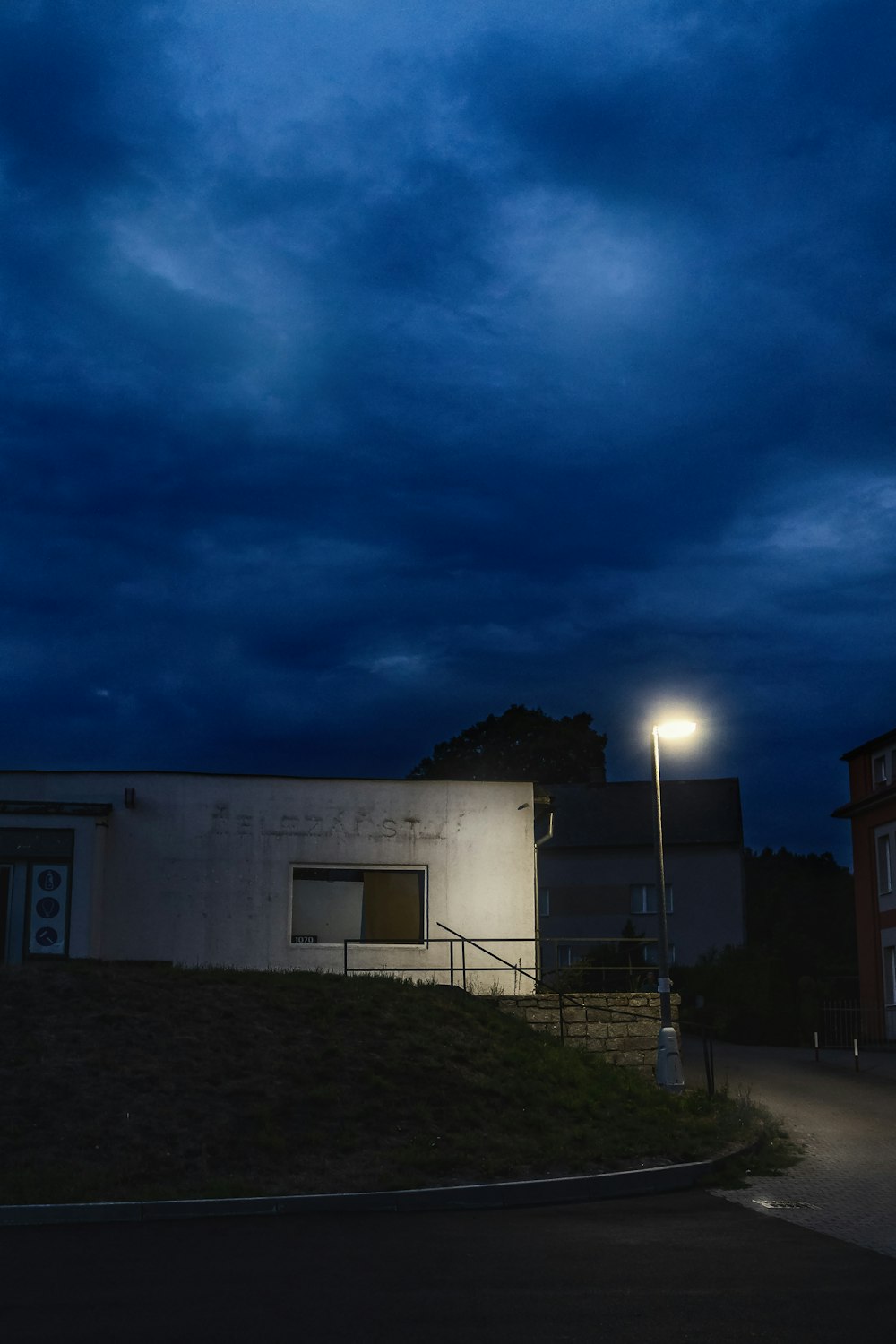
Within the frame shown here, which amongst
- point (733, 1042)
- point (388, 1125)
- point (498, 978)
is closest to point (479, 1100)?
point (388, 1125)

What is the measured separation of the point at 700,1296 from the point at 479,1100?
31.3 ft

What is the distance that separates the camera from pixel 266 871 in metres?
26.7

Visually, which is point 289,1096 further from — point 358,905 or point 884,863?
point 884,863

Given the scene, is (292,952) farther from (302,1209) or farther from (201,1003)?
(302,1209)

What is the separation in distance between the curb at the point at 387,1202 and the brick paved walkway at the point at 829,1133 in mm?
1033

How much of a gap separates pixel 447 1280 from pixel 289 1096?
8.12 m

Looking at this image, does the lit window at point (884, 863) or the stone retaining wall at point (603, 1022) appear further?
the lit window at point (884, 863)

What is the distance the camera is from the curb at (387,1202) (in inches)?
475

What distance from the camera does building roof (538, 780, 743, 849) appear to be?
60.6 meters

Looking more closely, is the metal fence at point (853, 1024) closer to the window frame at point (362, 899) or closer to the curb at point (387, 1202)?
the window frame at point (362, 899)

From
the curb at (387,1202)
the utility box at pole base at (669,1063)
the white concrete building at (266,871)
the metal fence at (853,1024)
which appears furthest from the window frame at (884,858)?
the curb at (387,1202)

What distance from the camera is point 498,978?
85.8ft

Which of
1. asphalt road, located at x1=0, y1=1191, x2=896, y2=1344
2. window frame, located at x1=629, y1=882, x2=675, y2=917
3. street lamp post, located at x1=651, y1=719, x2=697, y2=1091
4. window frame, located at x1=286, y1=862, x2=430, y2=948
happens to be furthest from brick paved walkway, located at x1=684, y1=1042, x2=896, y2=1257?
window frame, located at x1=629, y1=882, x2=675, y2=917

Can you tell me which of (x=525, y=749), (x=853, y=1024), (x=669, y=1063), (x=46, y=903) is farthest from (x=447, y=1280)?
(x=525, y=749)
